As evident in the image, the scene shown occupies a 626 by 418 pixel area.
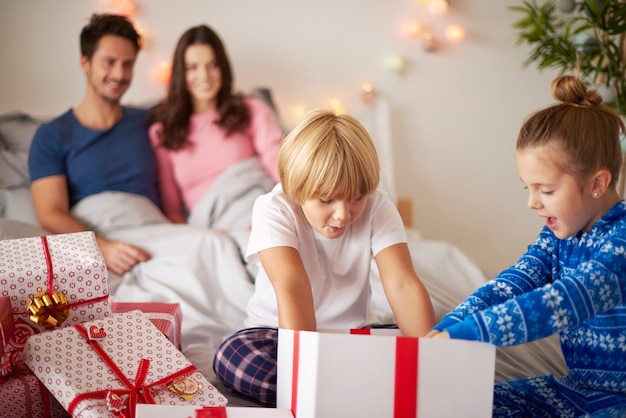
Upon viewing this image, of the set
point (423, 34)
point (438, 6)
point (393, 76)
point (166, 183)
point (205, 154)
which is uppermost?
point (438, 6)

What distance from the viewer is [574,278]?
109cm

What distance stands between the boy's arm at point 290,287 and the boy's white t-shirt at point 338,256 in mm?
72

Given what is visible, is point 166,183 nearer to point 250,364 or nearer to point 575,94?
point 250,364

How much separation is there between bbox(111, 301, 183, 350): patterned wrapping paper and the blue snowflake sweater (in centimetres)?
56

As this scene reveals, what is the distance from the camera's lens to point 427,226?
3.06m

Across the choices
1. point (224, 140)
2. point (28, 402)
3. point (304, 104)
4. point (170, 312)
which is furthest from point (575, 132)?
point (304, 104)

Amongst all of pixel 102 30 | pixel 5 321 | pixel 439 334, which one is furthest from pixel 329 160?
pixel 102 30

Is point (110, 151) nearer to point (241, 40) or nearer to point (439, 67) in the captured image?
point (241, 40)

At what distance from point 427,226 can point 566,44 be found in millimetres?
951

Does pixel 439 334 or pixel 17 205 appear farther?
pixel 17 205

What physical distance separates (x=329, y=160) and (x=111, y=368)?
20.6 inches

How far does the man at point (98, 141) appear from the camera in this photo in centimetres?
220

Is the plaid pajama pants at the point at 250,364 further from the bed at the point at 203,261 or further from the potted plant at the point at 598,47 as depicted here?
the potted plant at the point at 598,47

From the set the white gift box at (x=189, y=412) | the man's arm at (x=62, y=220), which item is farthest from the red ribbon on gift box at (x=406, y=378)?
the man's arm at (x=62, y=220)
